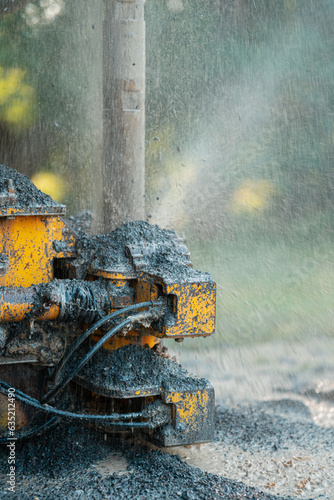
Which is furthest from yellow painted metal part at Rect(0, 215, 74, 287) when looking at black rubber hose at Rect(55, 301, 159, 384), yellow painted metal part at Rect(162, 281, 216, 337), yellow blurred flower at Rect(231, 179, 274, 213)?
yellow blurred flower at Rect(231, 179, 274, 213)

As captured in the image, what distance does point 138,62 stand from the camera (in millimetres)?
4691

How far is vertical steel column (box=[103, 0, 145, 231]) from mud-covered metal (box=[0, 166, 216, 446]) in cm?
144

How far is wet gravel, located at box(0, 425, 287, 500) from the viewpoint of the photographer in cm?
294

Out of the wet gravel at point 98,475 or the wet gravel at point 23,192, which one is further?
the wet gravel at point 23,192

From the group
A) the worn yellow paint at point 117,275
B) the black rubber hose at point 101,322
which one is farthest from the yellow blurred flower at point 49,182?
the black rubber hose at point 101,322

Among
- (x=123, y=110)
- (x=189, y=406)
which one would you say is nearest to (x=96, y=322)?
(x=189, y=406)

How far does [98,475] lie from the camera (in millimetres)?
3107

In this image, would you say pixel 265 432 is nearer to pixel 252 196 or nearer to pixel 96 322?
pixel 96 322

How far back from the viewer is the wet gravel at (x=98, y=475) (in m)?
2.94

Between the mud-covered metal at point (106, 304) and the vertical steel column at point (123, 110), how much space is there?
1.44m

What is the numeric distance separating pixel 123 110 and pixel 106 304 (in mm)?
2011

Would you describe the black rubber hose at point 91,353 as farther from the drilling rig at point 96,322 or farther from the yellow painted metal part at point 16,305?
the yellow painted metal part at point 16,305

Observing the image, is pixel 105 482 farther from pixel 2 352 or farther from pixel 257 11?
pixel 257 11

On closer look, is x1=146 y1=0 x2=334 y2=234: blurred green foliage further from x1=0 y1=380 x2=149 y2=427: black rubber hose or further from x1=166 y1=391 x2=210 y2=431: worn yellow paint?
x1=0 y1=380 x2=149 y2=427: black rubber hose
